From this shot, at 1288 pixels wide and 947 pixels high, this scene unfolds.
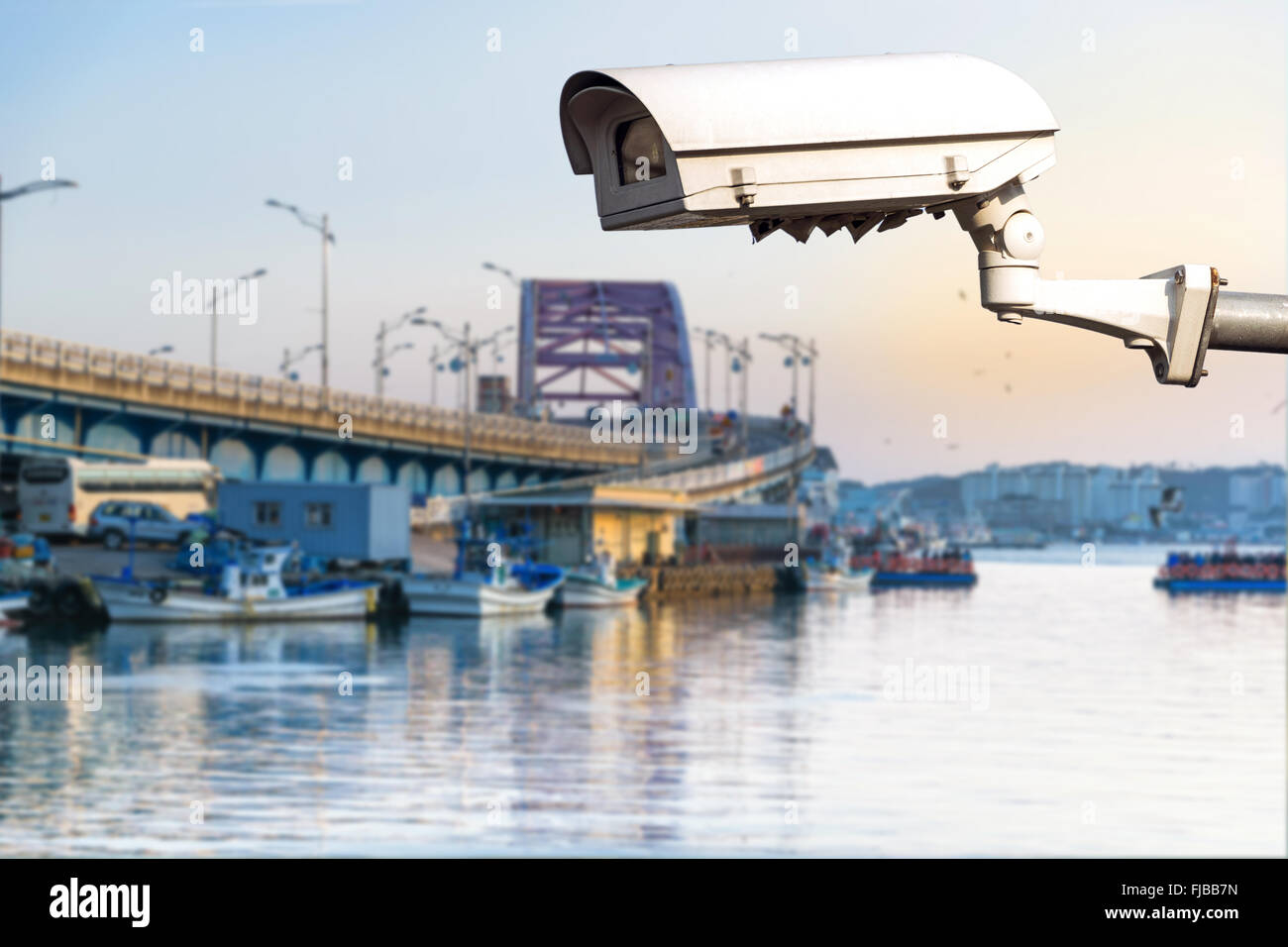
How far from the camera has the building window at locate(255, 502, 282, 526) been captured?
2916 inches

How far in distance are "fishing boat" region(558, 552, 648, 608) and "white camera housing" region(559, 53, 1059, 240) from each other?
79.2 meters

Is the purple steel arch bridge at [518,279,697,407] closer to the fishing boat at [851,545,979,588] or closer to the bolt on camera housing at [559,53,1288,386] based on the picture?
the fishing boat at [851,545,979,588]

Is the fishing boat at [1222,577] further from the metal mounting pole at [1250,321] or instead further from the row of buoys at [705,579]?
the metal mounting pole at [1250,321]

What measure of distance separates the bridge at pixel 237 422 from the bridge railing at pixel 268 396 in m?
0.06

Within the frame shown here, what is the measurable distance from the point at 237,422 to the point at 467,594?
39.7 ft

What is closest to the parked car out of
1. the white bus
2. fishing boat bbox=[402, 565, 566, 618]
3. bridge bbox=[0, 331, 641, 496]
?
the white bus

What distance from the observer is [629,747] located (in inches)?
1451

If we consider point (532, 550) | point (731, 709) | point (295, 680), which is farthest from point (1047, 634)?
point (295, 680)

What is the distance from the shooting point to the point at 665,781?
3191cm

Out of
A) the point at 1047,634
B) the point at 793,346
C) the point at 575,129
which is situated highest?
the point at 793,346

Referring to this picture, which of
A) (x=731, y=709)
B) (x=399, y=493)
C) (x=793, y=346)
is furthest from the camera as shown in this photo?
(x=793, y=346)

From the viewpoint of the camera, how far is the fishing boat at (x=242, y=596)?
2388 inches

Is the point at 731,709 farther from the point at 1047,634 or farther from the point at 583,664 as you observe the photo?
the point at 1047,634
